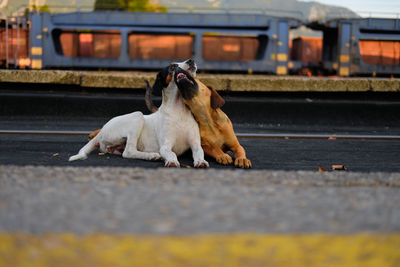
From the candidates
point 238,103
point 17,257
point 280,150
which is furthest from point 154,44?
point 17,257

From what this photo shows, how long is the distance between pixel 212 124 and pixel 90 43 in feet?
38.9

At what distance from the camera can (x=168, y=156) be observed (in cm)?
443

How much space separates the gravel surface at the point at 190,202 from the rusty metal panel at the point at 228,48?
45.4 feet

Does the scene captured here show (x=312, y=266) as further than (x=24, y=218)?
No

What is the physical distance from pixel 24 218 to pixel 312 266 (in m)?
0.84

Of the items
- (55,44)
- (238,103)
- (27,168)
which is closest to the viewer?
(27,168)

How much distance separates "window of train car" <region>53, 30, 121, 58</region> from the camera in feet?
51.3

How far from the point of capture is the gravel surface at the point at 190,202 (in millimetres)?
1365

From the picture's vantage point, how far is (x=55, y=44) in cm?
1565

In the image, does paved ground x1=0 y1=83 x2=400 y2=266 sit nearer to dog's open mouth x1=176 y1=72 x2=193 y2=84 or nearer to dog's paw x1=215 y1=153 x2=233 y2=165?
dog's paw x1=215 y1=153 x2=233 y2=165

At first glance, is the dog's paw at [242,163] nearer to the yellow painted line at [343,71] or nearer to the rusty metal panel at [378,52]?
the yellow painted line at [343,71]

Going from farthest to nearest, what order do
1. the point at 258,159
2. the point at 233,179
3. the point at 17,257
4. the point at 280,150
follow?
the point at 280,150, the point at 258,159, the point at 233,179, the point at 17,257

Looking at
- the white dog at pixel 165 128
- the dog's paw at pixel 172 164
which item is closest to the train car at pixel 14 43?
the white dog at pixel 165 128

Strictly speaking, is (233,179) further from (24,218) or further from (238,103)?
(238,103)
